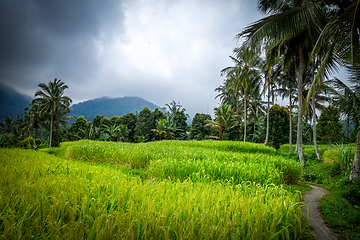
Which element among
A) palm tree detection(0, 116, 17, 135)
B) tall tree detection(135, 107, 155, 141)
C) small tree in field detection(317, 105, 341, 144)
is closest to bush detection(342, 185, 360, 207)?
small tree in field detection(317, 105, 341, 144)

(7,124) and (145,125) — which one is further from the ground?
(145,125)

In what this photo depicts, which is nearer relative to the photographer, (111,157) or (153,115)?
(111,157)

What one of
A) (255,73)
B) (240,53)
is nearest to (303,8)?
(240,53)

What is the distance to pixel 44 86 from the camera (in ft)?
80.4

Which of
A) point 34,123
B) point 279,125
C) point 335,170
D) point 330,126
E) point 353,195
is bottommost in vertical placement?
point 353,195

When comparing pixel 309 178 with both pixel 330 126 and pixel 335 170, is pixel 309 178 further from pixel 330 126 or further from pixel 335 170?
pixel 330 126

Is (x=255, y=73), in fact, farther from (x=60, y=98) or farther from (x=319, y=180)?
(x=60, y=98)

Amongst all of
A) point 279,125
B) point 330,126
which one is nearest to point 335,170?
point 279,125

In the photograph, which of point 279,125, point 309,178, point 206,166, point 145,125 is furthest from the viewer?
point 145,125

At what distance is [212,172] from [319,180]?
537 centimetres

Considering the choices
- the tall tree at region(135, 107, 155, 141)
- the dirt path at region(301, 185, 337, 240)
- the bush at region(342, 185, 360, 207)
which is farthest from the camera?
the tall tree at region(135, 107, 155, 141)

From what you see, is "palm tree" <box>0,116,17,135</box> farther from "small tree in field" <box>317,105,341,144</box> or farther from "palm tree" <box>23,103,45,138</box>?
"small tree in field" <box>317,105,341,144</box>

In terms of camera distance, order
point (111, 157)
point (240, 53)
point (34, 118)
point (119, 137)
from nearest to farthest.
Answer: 1. point (240, 53)
2. point (111, 157)
3. point (34, 118)
4. point (119, 137)

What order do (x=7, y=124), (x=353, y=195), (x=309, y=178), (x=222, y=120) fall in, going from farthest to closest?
(x=7, y=124), (x=222, y=120), (x=309, y=178), (x=353, y=195)
